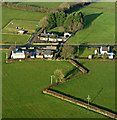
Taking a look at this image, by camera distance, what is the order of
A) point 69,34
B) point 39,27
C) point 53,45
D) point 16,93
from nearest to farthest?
point 16,93 < point 53,45 < point 69,34 < point 39,27

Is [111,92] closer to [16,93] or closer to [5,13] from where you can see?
[16,93]

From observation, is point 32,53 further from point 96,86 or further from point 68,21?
point 68,21

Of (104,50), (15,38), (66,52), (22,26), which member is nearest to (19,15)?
(22,26)

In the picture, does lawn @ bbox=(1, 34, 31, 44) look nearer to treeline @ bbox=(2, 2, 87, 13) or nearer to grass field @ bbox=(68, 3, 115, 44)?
grass field @ bbox=(68, 3, 115, 44)

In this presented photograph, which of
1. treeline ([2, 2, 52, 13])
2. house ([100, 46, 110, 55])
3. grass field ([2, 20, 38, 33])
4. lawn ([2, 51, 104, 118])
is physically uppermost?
treeline ([2, 2, 52, 13])

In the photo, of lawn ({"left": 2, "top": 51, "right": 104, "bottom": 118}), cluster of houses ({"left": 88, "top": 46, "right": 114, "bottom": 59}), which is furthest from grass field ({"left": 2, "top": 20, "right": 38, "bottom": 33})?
cluster of houses ({"left": 88, "top": 46, "right": 114, "bottom": 59})

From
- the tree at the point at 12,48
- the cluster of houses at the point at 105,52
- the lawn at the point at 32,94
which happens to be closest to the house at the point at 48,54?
the lawn at the point at 32,94

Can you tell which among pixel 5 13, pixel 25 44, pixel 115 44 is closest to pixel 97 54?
pixel 115 44
